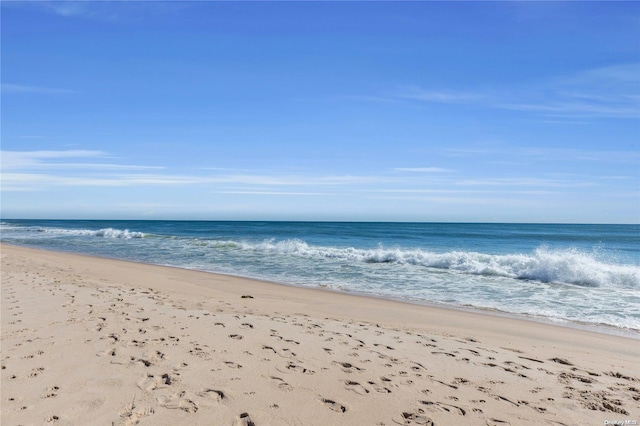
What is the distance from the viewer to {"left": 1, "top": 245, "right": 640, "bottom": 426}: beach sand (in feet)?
12.7

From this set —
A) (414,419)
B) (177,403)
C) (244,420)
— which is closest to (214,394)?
(177,403)

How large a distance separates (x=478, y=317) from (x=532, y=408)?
516 cm

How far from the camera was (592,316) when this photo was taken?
962 cm

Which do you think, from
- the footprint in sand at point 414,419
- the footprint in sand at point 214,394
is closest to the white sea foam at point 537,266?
the footprint in sand at point 414,419

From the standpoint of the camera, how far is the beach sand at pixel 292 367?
3885 millimetres

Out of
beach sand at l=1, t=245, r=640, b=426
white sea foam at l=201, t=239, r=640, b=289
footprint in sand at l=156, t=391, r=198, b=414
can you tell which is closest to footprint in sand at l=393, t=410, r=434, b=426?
beach sand at l=1, t=245, r=640, b=426

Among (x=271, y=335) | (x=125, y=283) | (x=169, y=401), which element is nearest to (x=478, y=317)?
(x=271, y=335)

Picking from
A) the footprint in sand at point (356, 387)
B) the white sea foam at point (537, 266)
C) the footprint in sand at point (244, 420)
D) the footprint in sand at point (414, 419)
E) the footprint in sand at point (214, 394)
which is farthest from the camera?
the white sea foam at point (537, 266)

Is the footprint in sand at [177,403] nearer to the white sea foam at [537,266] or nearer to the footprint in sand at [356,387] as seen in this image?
the footprint in sand at [356,387]

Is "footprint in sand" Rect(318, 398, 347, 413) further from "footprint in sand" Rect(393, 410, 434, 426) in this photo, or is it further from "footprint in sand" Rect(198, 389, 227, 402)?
"footprint in sand" Rect(198, 389, 227, 402)

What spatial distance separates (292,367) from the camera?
498cm

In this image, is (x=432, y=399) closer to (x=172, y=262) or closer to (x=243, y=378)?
(x=243, y=378)

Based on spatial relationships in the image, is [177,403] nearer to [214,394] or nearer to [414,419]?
[214,394]

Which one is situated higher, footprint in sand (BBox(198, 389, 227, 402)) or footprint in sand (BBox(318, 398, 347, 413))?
footprint in sand (BBox(198, 389, 227, 402))
